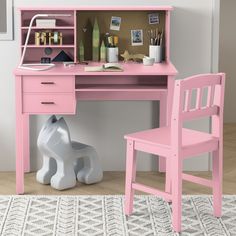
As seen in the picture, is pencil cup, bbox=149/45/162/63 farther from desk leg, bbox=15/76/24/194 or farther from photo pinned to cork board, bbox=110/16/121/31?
desk leg, bbox=15/76/24/194

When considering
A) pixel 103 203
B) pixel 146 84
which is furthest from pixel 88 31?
pixel 103 203

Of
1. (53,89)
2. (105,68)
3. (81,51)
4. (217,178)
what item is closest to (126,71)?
(105,68)

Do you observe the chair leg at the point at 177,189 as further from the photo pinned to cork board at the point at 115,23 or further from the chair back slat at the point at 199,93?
the photo pinned to cork board at the point at 115,23

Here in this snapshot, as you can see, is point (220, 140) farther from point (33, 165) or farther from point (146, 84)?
point (33, 165)

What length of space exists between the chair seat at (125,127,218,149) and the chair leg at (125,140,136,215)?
0.22ft

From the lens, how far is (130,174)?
3.54m

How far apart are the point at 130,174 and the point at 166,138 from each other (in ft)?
0.89

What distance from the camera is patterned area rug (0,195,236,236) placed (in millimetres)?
3361

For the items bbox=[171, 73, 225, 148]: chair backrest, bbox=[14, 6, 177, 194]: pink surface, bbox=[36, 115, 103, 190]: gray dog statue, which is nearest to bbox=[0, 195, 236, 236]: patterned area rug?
bbox=[36, 115, 103, 190]: gray dog statue

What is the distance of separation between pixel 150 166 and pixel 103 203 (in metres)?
0.81

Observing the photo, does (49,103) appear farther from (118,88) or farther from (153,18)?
(153,18)

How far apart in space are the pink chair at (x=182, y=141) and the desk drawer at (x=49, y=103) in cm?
56

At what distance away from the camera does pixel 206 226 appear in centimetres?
343

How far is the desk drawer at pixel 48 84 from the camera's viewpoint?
388cm
